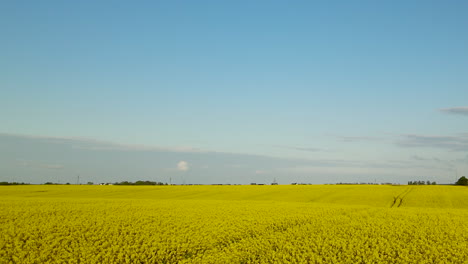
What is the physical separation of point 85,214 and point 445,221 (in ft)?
81.5

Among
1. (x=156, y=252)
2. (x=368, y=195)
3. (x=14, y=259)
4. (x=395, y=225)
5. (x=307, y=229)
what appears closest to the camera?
(x=14, y=259)

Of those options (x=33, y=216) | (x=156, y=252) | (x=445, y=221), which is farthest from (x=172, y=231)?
(x=445, y=221)

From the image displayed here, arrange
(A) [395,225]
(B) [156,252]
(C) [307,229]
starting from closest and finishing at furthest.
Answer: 1. (B) [156,252]
2. (C) [307,229]
3. (A) [395,225]

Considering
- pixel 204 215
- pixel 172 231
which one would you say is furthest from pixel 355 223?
pixel 172 231

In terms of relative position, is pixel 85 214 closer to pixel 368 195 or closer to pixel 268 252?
pixel 268 252

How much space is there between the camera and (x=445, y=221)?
94.5 feet

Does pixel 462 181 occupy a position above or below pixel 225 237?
above

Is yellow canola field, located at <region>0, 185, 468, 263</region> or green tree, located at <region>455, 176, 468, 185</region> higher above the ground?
green tree, located at <region>455, 176, 468, 185</region>

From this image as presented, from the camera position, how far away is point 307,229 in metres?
24.4

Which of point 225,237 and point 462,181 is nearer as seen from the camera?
point 225,237

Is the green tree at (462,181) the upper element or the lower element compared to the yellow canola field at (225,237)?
upper

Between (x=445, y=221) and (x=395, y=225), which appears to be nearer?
(x=395, y=225)

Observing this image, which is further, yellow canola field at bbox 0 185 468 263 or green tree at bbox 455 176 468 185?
green tree at bbox 455 176 468 185

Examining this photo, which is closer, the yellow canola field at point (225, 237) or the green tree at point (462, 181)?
the yellow canola field at point (225, 237)
